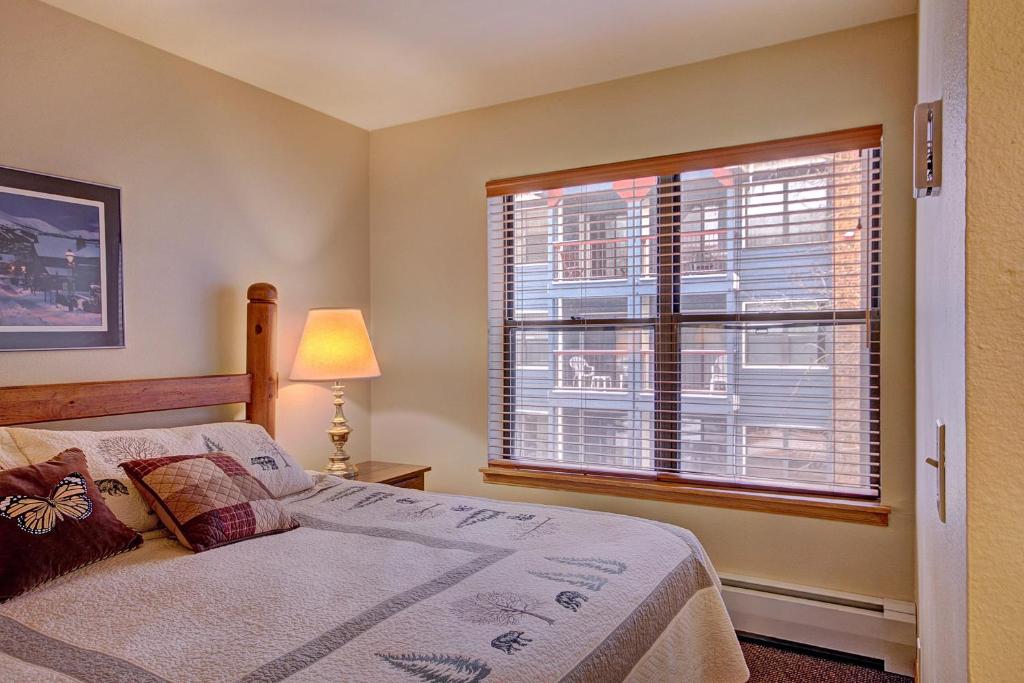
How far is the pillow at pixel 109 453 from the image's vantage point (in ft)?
6.65

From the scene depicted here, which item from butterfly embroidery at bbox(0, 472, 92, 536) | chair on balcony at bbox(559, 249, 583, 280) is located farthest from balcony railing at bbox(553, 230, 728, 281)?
butterfly embroidery at bbox(0, 472, 92, 536)

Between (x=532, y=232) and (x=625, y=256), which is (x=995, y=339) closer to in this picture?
(x=625, y=256)

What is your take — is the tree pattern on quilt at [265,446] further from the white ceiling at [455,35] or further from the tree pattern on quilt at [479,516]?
the white ceiling at [455,35]

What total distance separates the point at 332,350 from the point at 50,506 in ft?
5.05

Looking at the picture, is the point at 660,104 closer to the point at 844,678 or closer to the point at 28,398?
the point at 844,678

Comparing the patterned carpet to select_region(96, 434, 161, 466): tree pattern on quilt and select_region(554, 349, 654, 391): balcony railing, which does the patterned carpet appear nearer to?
select_region(554, 349, 654, 391): balcony railing

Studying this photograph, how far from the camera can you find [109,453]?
7.14 ft

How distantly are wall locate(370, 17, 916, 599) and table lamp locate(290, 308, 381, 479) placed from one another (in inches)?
20.4

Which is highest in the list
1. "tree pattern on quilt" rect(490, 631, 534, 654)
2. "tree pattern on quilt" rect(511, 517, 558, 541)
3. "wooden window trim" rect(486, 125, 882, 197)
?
"wooden window trim" rect(486, 125, 882, 197)

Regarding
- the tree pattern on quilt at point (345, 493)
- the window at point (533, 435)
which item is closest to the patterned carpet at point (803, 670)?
the window at point (533, 435)

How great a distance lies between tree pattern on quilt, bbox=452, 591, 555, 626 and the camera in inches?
56.3

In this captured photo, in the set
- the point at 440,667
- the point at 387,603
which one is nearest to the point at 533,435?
the point at 387,603

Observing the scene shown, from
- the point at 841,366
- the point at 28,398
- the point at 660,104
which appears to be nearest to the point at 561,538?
the point at 841,366

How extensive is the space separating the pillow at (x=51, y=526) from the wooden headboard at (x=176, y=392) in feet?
1.51
